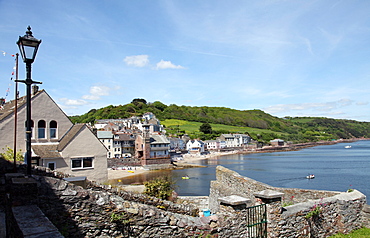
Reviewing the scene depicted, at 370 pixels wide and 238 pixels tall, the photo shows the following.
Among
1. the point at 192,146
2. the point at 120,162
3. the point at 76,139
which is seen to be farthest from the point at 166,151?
the point at 76,139

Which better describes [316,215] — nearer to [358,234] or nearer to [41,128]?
[358,234]

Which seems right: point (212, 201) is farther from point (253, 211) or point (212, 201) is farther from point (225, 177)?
point (253, 211)

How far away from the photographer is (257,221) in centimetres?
752

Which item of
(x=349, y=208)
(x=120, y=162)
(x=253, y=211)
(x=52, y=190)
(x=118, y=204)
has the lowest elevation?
(x=120, y=162)

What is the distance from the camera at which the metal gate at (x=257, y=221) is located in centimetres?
729

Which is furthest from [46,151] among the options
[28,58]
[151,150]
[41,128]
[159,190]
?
[151,150]

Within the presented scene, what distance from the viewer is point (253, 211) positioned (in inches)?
289

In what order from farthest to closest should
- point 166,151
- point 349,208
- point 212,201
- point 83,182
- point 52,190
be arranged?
point 166,151, point 212,201, point 349,208, point 83,182, point 52,190

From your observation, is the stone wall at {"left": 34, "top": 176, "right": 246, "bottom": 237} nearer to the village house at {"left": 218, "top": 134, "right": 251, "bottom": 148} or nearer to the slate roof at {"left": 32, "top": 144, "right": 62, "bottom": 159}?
the slate roof at {"left": 32, "top": 144, "right": 62, "bottom": 159}

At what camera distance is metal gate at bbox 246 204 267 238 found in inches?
287

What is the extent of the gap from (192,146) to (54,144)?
10650 cm

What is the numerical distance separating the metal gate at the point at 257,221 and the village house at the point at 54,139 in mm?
15242

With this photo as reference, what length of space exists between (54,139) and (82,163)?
2.87 metres

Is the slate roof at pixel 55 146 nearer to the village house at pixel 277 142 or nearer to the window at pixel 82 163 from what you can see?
the window at pixel 82 163
